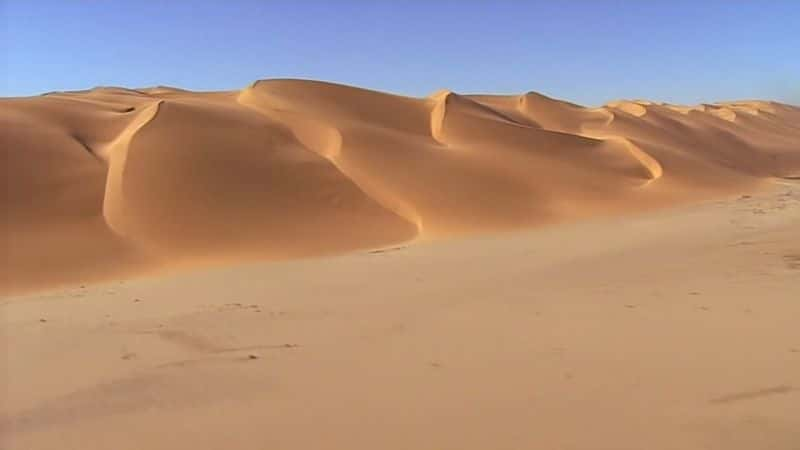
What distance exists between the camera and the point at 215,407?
349cm

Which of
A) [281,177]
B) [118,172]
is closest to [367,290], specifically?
[281,177]

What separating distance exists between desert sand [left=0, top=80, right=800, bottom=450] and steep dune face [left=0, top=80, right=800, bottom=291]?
0.20 ft

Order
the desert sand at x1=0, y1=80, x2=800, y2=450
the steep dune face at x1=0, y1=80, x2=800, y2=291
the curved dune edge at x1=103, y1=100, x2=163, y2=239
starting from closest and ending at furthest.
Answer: the desert sand at x1=0, y1=80, x2=800, y2=450, the steep dune face at x1=0, y1=80, x2=800, y2=291, the curved dune edge at x1=103, y1=100, x2=163, y2=239

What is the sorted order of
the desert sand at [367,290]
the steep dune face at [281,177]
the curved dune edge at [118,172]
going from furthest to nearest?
the curved dune edge at [118,172] → the steep dune face at [281,177] → the desert sand at [367,290]

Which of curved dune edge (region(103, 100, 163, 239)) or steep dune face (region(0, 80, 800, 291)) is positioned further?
curved dune edge (region(103, 100, 163, 239))

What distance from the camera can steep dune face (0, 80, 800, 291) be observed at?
9.77 meters

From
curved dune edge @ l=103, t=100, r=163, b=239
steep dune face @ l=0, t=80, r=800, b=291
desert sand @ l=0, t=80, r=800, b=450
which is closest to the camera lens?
desert sand @ l=0, t=80, r=800, b=450

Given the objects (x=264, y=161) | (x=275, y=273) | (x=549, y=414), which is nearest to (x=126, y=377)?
(x=549, y=414)

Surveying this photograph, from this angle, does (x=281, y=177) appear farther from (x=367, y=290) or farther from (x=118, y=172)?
(x=367, y=290)

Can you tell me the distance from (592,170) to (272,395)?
1398 cm

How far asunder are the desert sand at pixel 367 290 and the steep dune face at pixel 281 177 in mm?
61

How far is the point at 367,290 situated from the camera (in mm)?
6309

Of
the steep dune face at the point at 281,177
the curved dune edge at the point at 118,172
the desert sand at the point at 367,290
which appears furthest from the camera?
the curved dune edge at the point at 118,172

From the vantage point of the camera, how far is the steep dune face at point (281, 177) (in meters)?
9.77
